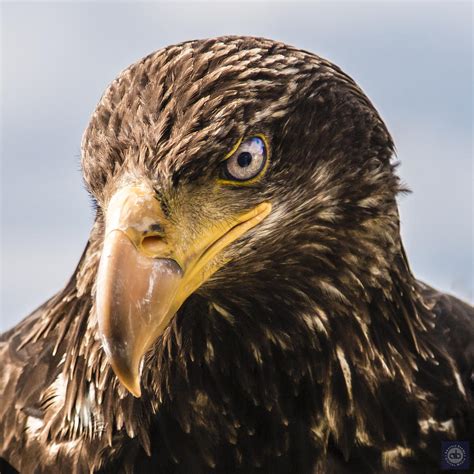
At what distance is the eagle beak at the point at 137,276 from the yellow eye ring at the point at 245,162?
0.26m

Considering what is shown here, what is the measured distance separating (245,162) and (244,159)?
14 millimetres

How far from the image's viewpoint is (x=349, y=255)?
164 inches

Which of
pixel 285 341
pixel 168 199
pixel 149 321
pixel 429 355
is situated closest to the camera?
pixel 149 321

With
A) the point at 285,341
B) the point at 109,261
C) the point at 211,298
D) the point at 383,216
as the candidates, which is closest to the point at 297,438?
the point at 285,341

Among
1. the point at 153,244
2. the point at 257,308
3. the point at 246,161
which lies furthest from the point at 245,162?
the point at 257,308

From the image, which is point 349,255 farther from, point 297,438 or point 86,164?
point 86,164

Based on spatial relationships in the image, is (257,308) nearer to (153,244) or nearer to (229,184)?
(229,184)

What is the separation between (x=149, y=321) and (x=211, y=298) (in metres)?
0.73

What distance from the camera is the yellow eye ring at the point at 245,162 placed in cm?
379

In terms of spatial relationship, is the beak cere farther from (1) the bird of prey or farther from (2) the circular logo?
(2) the circular logo

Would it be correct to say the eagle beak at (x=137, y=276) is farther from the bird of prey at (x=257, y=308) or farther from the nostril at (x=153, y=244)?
the bird of prey at (x=257, y=308)

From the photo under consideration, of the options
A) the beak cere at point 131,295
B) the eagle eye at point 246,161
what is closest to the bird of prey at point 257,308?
the eagle eye at point 246,161

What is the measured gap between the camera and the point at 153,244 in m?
3.52

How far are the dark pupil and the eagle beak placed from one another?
306 millimetres
